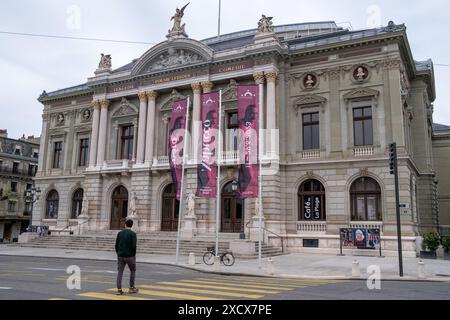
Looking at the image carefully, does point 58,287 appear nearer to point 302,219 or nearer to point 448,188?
point 302,219

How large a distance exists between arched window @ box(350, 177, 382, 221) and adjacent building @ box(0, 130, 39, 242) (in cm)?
4910

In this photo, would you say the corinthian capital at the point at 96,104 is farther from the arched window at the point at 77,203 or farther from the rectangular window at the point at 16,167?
the rectangular window at the point at 16,167

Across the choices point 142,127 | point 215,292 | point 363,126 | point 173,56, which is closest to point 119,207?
point 142,127

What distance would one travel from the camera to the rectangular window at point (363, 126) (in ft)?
99.8

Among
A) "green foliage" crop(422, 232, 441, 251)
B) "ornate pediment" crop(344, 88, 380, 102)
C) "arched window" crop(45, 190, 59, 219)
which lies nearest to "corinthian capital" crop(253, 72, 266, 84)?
"ornate pediment" crop(344, 88, 380, 102)

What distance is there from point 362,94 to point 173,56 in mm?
16046

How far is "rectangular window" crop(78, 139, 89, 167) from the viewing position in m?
42.9

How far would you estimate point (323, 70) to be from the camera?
3222cm

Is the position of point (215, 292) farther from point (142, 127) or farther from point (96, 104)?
point (96, 104)

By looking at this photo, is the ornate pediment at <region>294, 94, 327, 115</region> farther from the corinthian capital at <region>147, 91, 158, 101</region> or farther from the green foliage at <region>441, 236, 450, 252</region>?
the corinthian capital at <region>147, 91, 158, 101</region>
